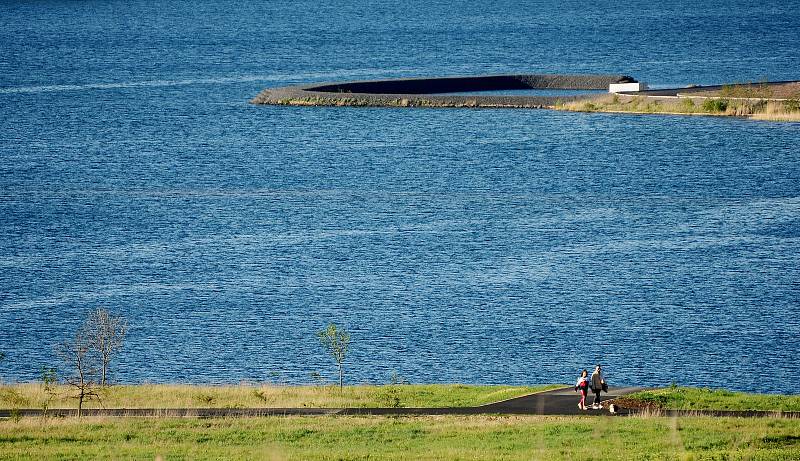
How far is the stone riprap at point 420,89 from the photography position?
560 feet

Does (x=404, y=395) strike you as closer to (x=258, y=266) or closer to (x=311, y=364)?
(x=311, y=364)

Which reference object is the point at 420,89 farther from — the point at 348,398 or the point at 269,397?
the point at 348,398

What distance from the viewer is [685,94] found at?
16325cm

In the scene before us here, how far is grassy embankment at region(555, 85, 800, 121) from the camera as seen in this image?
153375 millimetres

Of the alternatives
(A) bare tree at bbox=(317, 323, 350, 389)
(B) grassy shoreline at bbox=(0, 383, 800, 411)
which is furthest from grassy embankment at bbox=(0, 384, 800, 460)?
(A) bare tree at bbox=(317, 323, 350, 389)

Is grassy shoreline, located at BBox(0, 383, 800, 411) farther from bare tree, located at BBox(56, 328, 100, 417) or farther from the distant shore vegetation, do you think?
bare tree, located at BBox(56, 328, 100, 417)

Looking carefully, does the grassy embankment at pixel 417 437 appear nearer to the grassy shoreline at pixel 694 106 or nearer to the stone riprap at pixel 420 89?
the grassy shoreline at pixel 694 106

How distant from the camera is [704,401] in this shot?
52.7 meters

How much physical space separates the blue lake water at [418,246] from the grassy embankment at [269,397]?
1092 cm

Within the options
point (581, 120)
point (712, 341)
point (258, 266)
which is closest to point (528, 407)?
point (712, 341)

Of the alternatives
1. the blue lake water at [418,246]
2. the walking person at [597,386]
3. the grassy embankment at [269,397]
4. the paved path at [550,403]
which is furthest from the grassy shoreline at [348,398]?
the blue lake water at [418,246]

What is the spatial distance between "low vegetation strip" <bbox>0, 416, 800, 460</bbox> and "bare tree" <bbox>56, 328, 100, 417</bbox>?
26.1 feet

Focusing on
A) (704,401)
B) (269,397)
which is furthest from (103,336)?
(704,401)

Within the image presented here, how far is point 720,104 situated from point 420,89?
37653mm
